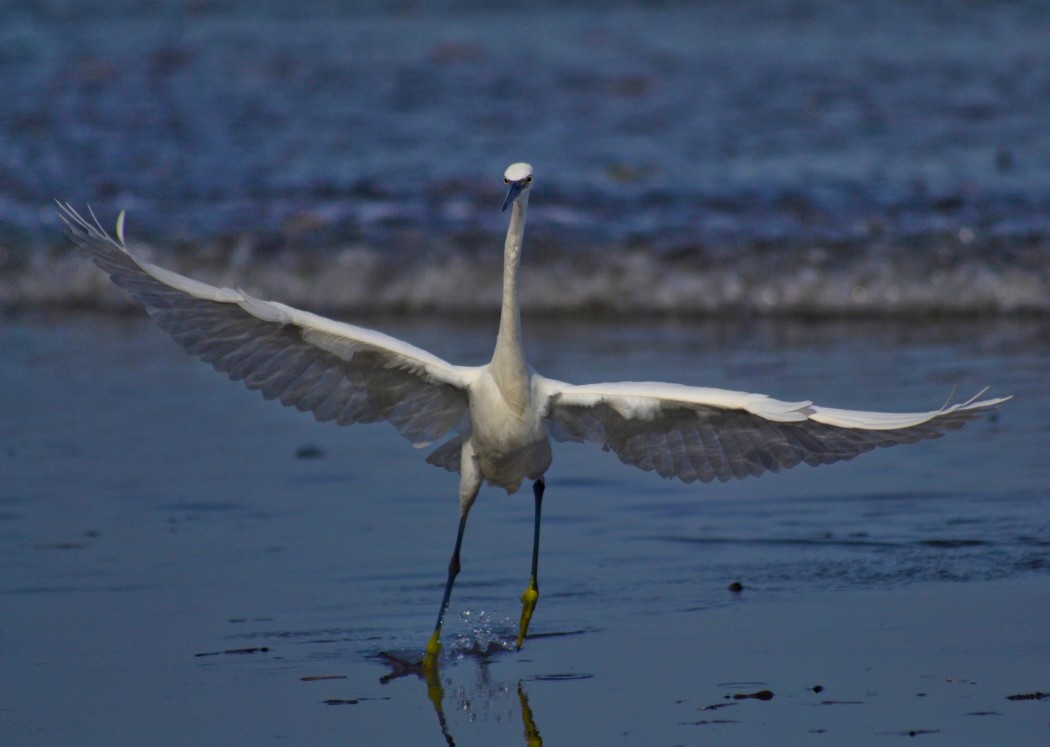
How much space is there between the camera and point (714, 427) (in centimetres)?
502

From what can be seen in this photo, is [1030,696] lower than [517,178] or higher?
lower

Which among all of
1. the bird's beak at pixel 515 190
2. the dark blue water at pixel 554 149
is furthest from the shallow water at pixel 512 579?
the dark blue water at pixel 554 149

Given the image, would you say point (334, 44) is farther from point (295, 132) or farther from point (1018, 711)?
point (1018, 711)

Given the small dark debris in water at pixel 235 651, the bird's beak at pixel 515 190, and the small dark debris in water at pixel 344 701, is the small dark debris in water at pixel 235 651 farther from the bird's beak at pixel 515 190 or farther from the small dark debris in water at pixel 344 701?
the bird's beak at pixel 515 190

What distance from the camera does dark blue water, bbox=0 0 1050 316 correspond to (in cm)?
1091

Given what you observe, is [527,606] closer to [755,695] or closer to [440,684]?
[440,684]

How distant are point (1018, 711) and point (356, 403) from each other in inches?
102

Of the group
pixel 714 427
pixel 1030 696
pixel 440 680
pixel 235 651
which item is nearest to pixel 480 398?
pixel 714 427

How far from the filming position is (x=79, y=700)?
4.34m

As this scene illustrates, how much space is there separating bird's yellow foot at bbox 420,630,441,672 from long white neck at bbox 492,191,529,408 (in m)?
0.83

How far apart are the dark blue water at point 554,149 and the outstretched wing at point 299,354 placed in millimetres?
5320

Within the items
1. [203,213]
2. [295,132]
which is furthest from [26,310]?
[295,132]

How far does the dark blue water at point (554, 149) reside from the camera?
10909mm

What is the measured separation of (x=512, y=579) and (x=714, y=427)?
104 cm
